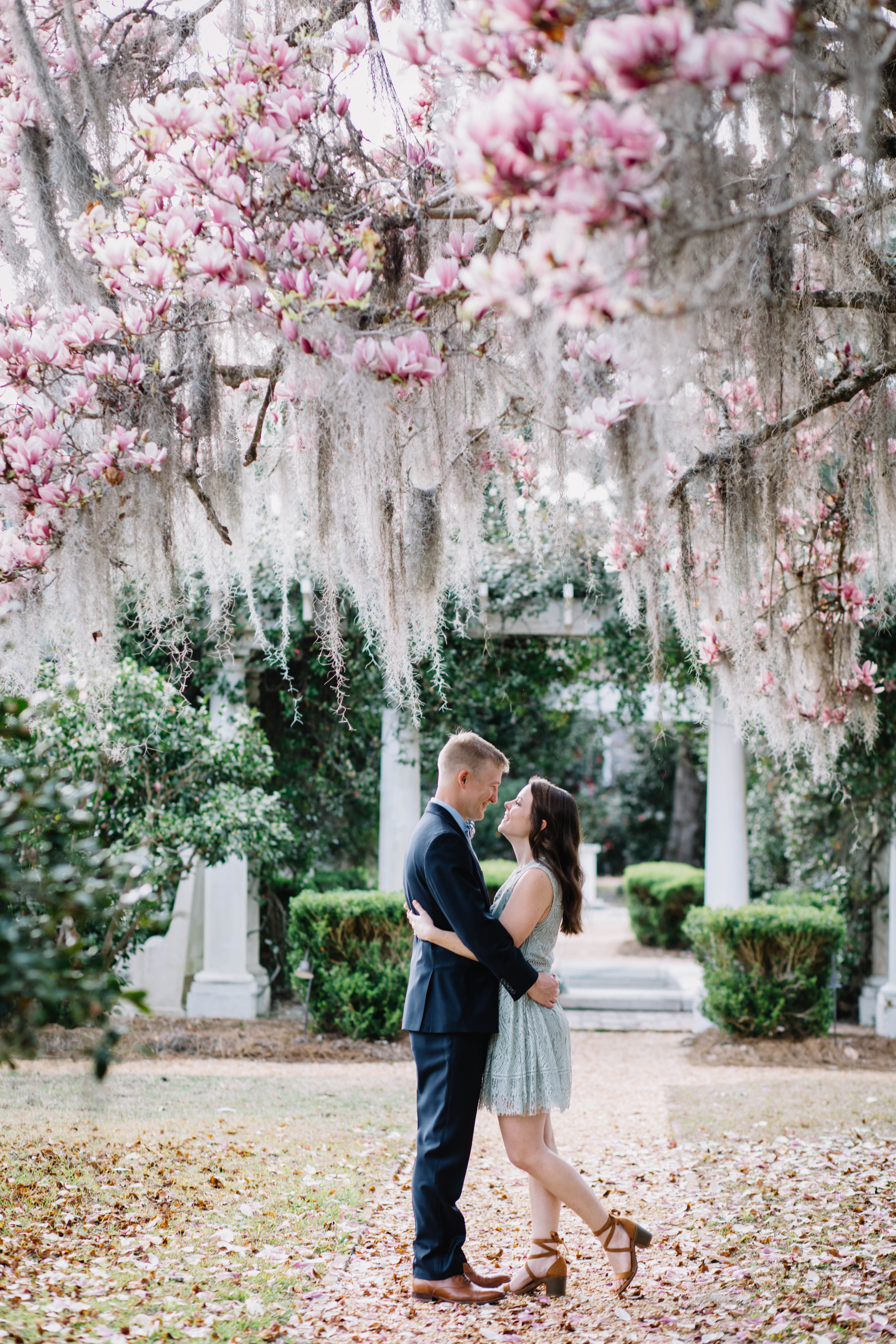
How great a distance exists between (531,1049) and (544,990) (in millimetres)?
173

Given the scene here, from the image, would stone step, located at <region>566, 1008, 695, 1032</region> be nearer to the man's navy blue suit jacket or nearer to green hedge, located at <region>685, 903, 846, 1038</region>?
green hedge, located at <region>685, 903, 846, 1038</region>

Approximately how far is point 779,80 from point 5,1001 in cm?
270

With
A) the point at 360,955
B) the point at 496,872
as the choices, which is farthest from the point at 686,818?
the point at 360,955

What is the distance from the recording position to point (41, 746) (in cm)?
522

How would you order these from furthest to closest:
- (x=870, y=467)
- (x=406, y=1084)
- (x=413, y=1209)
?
(x=406, y=1084) → (x=870, y=467) → (x=413, y=1209)

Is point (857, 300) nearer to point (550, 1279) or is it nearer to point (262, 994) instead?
point (550, 1279)

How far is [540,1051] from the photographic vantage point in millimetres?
3090

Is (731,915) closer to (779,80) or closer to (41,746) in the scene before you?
(41,746)

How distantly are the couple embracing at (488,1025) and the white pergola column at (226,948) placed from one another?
5.03 meters

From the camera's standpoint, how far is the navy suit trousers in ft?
9.89

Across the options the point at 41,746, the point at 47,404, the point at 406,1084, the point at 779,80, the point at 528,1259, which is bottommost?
the point at 406,1084

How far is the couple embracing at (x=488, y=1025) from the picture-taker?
9.93 feet

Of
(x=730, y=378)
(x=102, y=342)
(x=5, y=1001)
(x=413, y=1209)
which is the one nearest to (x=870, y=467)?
(x=730, y=378)

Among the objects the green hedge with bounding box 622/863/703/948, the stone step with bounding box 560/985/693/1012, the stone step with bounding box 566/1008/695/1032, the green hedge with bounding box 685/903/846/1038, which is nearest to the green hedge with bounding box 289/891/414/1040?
the stone step with bounding box 566/1008/695/1032
